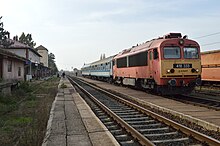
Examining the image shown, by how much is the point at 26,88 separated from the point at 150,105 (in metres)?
14.6

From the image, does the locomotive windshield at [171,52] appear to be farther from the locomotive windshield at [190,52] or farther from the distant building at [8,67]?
the distant building at [8,67]

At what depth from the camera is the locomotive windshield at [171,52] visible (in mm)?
16125

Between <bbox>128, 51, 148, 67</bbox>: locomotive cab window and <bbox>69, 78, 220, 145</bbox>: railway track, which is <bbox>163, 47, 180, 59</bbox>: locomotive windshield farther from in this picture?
<bbox>69, 78, 220, 145</bbox>: railway track

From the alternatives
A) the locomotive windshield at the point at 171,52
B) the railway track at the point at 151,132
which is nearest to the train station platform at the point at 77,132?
the railway track at the point at 151,132

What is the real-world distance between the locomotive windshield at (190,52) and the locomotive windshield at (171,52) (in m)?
0.45

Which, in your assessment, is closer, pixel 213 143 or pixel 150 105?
pixel 213 143

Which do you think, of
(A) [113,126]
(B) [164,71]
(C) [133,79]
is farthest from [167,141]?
(C) [133,79]

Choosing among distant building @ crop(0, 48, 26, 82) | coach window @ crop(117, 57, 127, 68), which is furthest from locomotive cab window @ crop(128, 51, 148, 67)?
distant building @ crop(0, 48, 26, 82)

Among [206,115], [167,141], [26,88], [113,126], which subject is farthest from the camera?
[26,88]

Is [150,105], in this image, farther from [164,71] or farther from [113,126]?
[113,126]

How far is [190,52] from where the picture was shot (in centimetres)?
1659

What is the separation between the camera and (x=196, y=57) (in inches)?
654

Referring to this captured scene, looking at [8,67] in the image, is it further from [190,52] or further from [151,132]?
[151,132]

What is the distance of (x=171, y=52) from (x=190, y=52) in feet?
3.89
